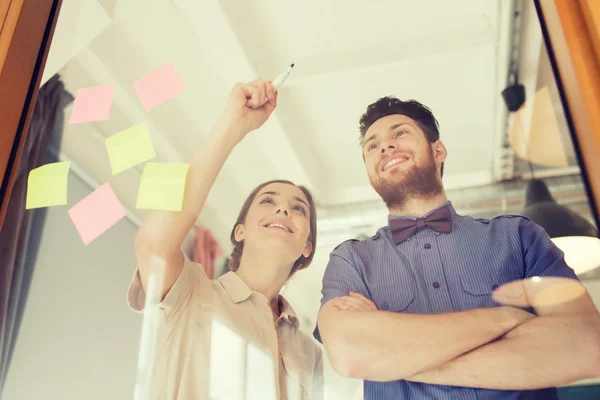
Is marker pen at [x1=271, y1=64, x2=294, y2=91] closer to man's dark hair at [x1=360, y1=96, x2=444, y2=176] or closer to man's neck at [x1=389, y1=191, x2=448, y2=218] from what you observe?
man's dark hair at [x1=360, y1=96, x2=444, y2=176]

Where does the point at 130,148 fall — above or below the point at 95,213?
above

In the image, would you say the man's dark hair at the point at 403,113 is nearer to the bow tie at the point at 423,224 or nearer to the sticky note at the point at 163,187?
the bow tie at the point at 423,224

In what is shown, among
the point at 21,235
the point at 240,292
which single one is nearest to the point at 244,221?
the point at 240,292

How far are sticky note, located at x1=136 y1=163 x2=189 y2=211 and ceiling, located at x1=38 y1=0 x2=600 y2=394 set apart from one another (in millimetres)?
24

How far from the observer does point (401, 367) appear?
70cm

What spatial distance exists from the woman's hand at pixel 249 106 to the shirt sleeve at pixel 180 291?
0.30 meters

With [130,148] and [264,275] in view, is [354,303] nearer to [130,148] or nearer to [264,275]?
[264,275]

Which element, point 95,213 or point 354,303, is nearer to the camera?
point 354,303

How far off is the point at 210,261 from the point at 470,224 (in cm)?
49

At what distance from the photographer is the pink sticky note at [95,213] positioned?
0.98 m

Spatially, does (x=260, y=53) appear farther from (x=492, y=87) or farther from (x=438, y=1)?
(x=492, y=87)

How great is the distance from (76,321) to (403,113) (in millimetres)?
790

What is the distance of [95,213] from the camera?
0.99m

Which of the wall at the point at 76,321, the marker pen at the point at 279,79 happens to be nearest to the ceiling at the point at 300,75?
the marker pen at the point at 279,79
